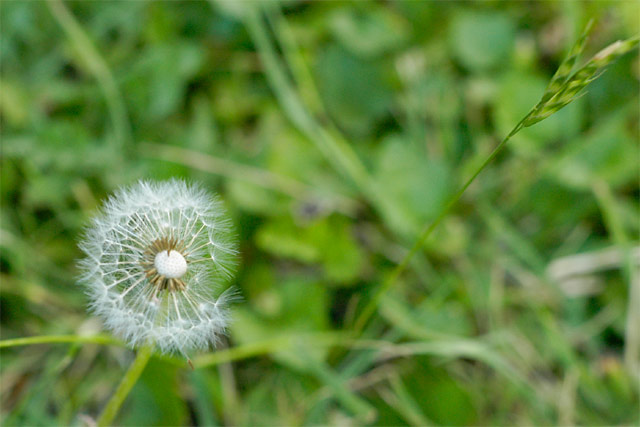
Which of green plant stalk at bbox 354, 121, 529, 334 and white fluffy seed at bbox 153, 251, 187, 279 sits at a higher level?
green plant stalk at bbox 354, 121, 529, 334

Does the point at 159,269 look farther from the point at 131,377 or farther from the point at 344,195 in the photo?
the point at 344,195

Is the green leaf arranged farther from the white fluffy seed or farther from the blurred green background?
the white fluffy seed

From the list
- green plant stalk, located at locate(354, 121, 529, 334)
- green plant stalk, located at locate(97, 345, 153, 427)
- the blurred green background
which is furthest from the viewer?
the blurred green background

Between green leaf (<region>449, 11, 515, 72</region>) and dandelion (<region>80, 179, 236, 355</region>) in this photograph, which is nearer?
dandelion (<region>80, 179, 236, 355</region>)

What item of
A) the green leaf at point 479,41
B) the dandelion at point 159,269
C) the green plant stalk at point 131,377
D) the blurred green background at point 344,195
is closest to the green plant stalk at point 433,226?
the blurred green background at point 344,195

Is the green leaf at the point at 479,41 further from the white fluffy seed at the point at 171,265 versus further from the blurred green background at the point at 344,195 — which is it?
the white fluffy seed at the point at 171,265

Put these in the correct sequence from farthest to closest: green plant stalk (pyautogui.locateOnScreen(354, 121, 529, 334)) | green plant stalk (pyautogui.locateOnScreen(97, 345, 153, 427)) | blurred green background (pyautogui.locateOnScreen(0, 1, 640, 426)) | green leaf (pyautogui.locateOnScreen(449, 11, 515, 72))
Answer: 1. green leaf (pyautogui.locateOnScreen(449, 11, 515, 72))
2. blurred green background (pyautogui.locateOnScreen(0, 1, 640, 426))
3. green plant stalk (pyautogui.locateOnScreen(97, 345, 153, 427))
4. green plant stalk (pyautogui.locateOnScreen(354, 121, 529, 334))

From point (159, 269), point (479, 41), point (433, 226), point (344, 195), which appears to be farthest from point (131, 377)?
point (479, 41)

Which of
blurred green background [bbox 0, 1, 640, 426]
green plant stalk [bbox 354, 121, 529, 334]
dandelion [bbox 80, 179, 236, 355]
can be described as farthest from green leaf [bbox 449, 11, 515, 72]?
dandelion [bbox 80, 179, 236, 355]
